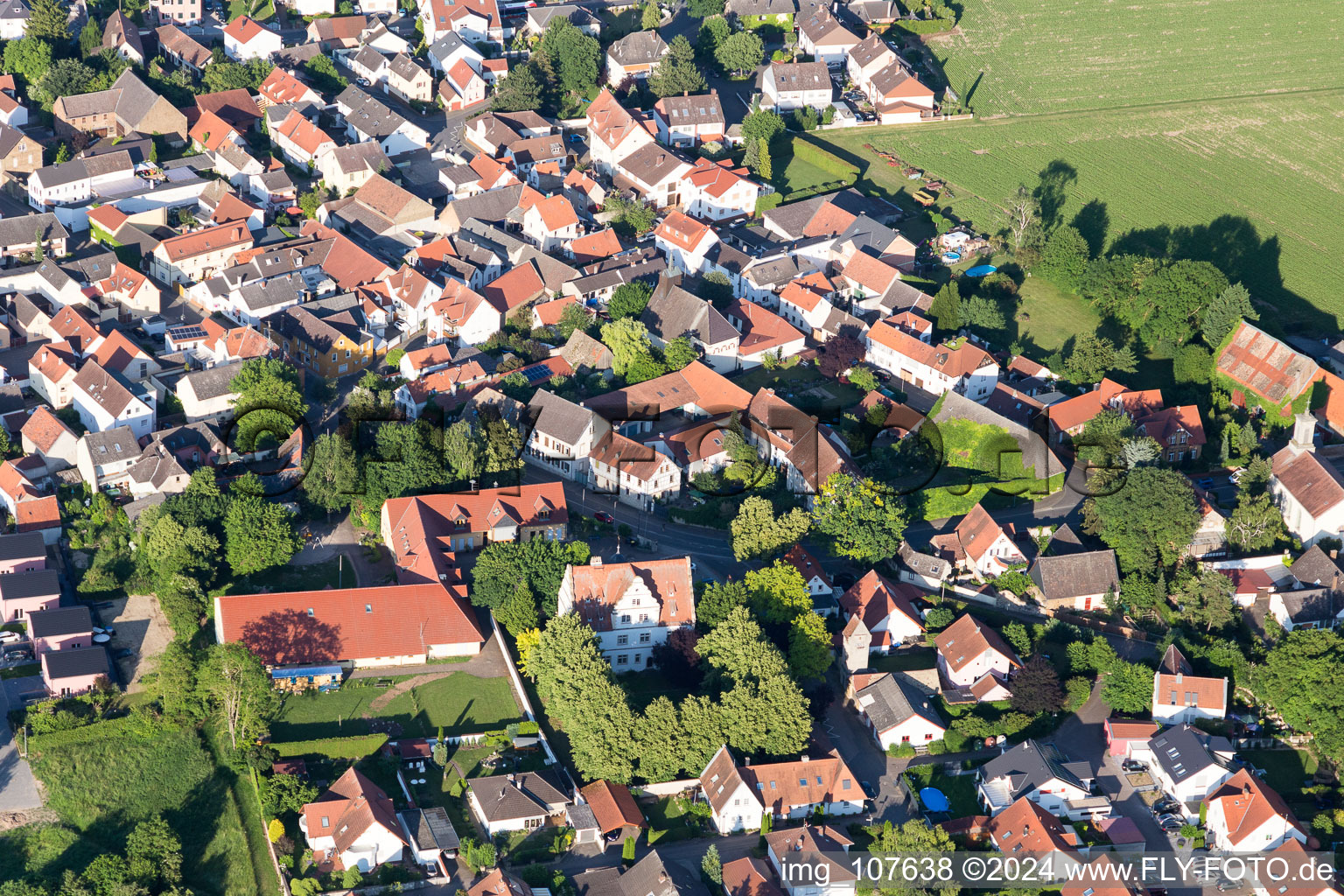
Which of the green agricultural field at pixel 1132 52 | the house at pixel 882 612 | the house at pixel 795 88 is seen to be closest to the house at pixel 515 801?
the house at pixel 882 612

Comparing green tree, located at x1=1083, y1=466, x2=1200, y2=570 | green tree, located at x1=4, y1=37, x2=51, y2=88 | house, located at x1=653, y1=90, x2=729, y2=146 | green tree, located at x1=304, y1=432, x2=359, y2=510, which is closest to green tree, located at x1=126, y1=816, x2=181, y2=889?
→ green tree, located at x1=304, y1=432, x2=359, y2=510

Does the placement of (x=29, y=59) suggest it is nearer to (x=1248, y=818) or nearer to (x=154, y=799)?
(x=154, y=799)

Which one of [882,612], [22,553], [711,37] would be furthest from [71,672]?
[711,37]

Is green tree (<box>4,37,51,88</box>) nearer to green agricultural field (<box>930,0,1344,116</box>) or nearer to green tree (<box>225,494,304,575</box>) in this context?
green tree (<box>225,494,304,575</box>)

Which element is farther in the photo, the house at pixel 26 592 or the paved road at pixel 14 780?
the house at pixel 26 592

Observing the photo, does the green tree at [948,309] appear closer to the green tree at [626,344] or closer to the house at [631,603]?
the green tree at [626,344]

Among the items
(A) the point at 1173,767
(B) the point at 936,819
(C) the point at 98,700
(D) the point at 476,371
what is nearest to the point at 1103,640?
(A) the point at 1173,767

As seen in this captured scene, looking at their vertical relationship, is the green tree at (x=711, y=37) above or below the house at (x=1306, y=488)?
below
